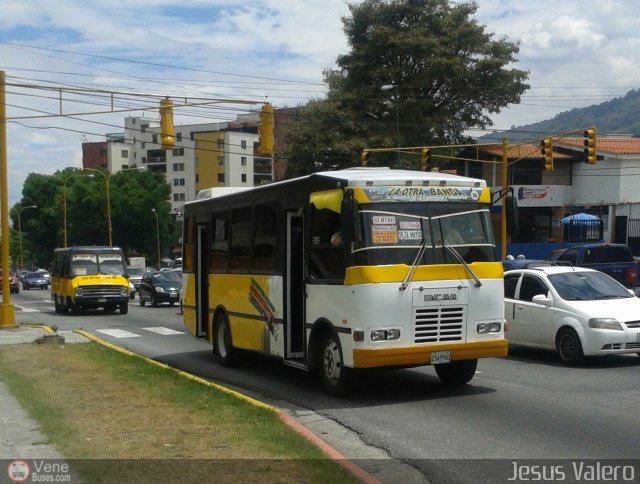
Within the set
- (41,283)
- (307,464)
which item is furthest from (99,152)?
(307,464)

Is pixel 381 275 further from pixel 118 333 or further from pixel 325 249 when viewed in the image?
pixel 118 333

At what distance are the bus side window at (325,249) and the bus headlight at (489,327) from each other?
6.47 ft

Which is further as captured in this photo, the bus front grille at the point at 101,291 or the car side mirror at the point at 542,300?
the bus front grille at the point at 101,291

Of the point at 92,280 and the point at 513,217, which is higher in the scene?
the point at 513,217

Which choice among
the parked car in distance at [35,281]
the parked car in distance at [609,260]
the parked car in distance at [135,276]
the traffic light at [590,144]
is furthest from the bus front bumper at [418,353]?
the parked car in distance at [35,281]

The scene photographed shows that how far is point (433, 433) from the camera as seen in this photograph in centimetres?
916

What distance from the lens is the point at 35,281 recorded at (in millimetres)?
71000

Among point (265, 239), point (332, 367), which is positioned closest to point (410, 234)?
point (332, 367)

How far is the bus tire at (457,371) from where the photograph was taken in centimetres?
1194

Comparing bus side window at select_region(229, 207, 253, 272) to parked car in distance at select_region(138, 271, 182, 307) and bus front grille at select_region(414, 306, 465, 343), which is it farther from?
parked car in distance at select_region(138, 271, 182, 307)

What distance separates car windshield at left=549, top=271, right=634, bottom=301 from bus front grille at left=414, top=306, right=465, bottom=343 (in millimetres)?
4153

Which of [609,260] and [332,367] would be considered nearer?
[332,367]

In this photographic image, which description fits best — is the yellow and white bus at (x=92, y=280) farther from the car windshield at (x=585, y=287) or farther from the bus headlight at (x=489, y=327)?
the bus headlight at (x=489, y=327)

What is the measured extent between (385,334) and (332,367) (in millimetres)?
1192
